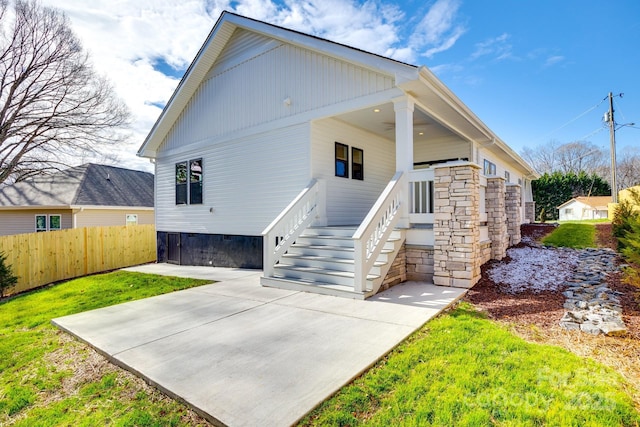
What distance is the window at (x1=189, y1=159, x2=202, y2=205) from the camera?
1066cm

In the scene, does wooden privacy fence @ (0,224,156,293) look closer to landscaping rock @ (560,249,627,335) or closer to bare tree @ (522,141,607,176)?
landscaping rock @ (560,249,627,335)

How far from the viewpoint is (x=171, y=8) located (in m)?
8.94

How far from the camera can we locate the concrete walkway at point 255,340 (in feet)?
8.14

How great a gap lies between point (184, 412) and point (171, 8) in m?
10.2

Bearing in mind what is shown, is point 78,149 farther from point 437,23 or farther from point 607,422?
point 607,422

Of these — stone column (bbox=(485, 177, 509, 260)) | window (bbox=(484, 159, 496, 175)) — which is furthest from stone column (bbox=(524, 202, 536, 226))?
stone column (bbox=(485, 177, 509, 260))

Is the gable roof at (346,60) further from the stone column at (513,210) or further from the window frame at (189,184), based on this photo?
the stone column at (513,210)

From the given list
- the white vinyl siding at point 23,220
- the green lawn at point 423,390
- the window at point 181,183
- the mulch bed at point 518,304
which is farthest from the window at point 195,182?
the white vinyl siding at point 23,220

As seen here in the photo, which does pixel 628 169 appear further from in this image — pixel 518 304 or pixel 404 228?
pixel 518 304

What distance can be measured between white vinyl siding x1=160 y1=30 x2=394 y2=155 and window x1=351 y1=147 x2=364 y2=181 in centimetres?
190

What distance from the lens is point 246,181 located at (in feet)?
30.2

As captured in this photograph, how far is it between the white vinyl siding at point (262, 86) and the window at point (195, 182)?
2.64 feet

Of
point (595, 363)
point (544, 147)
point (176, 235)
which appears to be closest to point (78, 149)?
point (176, 235)

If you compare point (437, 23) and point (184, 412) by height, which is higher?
point (437, 23)
